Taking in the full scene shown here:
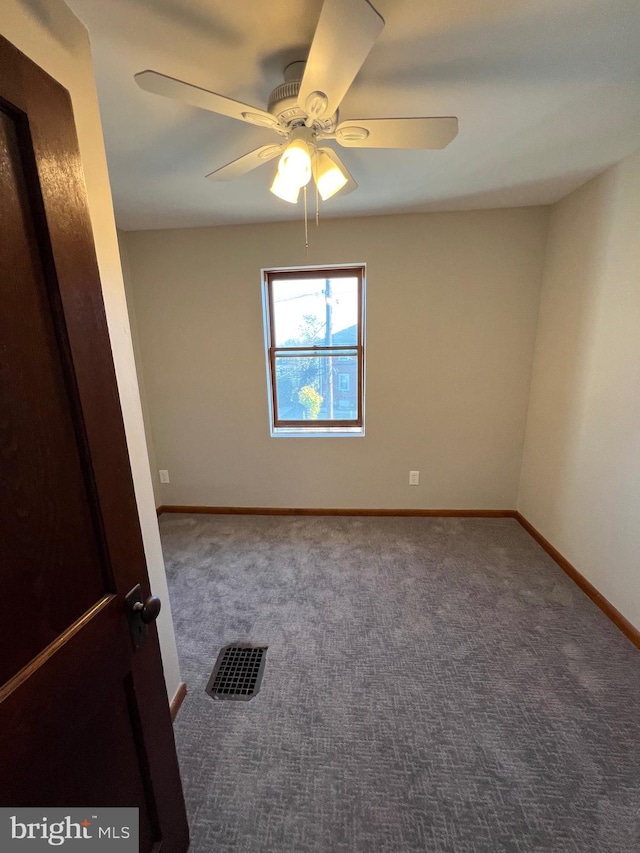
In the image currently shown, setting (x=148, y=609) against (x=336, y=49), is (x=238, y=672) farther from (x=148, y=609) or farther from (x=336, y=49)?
(x=336, y=49)

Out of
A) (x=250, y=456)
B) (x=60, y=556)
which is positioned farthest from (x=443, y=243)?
(x=60, y=556)

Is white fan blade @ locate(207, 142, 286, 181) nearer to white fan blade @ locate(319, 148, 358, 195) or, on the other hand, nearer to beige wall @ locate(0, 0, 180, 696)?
white fan blade @ locate(319, 148, 358, 195)

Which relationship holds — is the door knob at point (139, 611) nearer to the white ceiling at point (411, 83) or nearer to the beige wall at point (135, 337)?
the white ceiling at point (411, 83)

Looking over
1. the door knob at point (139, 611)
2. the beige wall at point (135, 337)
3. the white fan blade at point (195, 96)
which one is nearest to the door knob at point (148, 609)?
the door knob at point (139, 611)

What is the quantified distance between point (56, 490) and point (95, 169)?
3.24 ft

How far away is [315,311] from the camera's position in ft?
9.13

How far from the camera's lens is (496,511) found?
9.60 ft

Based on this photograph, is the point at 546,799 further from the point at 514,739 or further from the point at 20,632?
the point at 20,632

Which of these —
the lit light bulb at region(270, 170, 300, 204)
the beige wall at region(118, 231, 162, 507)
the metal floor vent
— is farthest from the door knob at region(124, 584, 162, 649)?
the beige wall at region(118, 231, 162, 507)

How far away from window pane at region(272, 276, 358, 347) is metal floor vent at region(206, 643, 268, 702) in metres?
2.15

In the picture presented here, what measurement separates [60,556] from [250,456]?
7.93 ft

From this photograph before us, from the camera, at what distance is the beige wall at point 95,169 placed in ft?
2.70

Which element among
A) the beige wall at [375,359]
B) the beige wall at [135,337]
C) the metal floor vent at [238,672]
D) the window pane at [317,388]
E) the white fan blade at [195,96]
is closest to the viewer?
the white fan blade at [195,96]

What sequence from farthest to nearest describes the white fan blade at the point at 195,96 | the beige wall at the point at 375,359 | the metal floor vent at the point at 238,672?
1. the beige wall at the point at 375,359
2. the metal floor vent at the point at 238,672
3. the white fan blade at the point at 195,96
